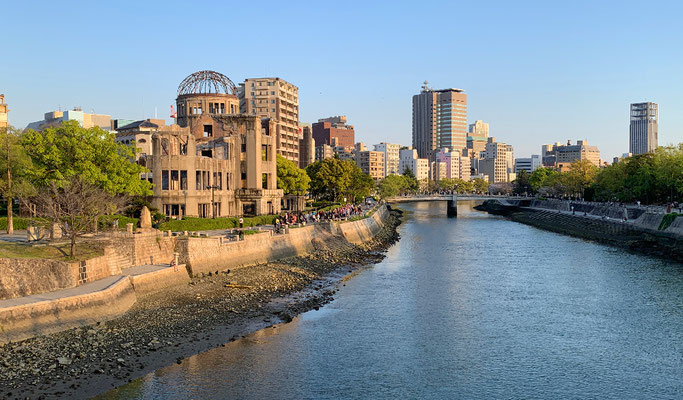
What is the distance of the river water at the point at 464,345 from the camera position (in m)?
Answer: 31.0

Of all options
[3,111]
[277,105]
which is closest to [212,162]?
[3,111]

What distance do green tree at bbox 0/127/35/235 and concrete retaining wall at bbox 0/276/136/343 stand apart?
21626 millimetres

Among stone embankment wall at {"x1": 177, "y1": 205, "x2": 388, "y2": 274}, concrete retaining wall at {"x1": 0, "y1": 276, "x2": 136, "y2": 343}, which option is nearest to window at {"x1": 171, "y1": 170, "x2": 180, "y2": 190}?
stone embankment wall at {"x1": 177, "y1": 205, "x2": 388, "y2": 274}

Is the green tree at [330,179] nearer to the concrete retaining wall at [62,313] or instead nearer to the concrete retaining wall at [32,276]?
the concrete retaining wall at [62,313]

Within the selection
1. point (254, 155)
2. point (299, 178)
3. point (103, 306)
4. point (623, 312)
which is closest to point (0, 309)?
point (103, 306)

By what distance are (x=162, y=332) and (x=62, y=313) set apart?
6.02 meters

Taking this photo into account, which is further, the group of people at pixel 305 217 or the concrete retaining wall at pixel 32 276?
the group of people at pixel 305 217

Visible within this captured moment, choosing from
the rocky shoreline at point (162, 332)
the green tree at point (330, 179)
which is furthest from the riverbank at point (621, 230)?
the rocky shoreline at point (162, 332)

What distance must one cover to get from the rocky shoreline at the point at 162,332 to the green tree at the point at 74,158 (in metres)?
14.7

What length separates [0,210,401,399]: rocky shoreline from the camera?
2800cm

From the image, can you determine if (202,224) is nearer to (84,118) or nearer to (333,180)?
(333,180)

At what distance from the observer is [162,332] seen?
118 feet

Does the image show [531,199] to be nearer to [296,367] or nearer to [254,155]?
[254,155]

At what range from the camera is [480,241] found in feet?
335
